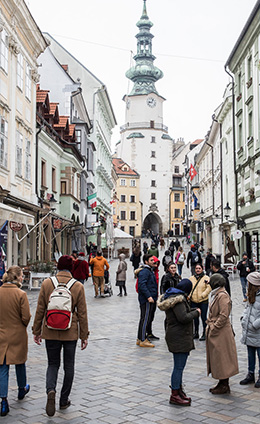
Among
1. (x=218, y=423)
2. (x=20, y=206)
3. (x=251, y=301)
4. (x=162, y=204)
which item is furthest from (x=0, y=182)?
(x=162, y=204)

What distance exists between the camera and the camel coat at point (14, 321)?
6.09 metres

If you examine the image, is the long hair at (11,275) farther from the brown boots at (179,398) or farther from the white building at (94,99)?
the white building at (94,99)

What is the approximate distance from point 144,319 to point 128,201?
8554 cm

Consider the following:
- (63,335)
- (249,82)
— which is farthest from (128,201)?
(63,335)

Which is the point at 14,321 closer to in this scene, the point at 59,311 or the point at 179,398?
the point at 59,311

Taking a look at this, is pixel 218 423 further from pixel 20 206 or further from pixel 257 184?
pixel 257 184

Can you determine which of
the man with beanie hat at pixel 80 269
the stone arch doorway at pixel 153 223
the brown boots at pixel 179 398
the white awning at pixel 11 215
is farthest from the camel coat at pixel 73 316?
the stone arch doorway at pixel 153 223

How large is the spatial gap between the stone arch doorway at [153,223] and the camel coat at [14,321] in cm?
9151

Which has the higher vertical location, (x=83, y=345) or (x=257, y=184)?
(x=257, y=184)

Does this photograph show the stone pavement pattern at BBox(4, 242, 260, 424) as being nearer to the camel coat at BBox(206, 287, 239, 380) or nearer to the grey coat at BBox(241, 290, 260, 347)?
the camel coat at BBox(206, 287, 239, 380)

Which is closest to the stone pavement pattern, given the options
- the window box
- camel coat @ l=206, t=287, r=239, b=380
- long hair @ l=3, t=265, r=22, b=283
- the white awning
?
camel coat @ l=206, t=287, r=239, b=380

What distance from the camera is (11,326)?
6.14 meters

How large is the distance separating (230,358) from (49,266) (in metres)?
14.4

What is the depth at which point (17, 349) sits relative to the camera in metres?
6.12
